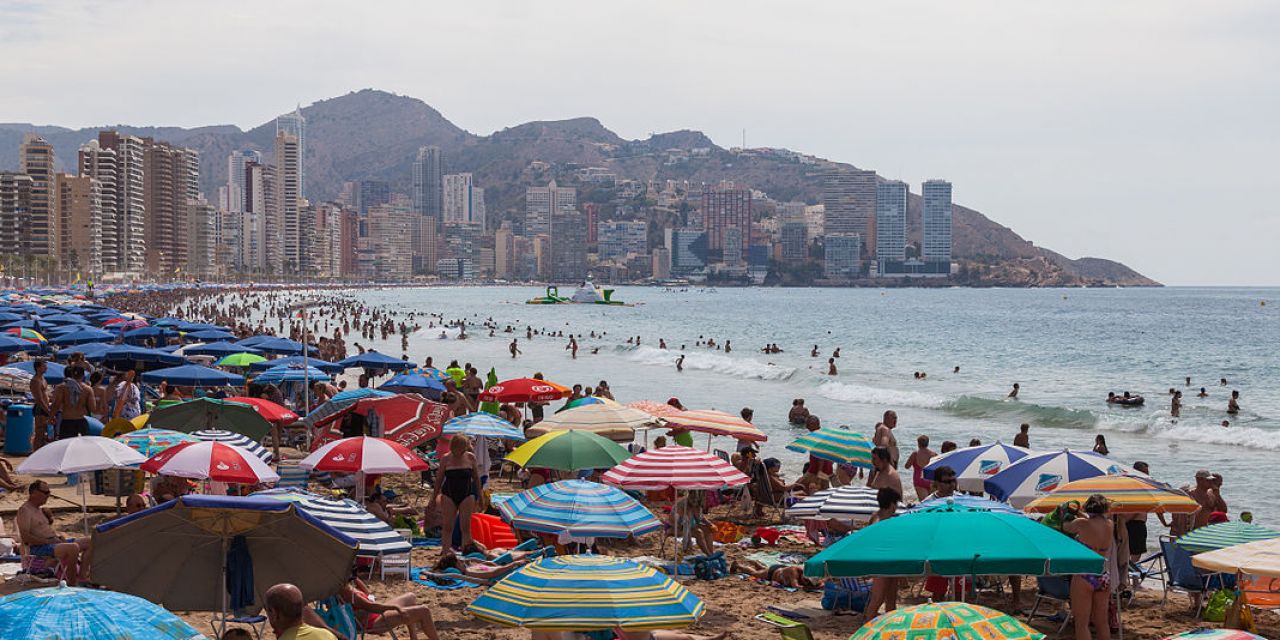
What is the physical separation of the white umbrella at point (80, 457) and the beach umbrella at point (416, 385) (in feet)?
29.1

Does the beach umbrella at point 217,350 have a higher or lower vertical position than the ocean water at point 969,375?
higher

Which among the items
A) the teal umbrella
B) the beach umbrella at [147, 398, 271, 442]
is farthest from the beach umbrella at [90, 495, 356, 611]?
the beach umbrella at [147, 398, 271, 442]

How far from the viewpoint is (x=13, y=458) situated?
15.8 meters

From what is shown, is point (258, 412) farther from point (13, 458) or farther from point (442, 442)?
point (13, 458)

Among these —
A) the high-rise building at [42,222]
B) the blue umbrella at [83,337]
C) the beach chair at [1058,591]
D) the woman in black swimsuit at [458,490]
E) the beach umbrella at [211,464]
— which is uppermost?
the high-rise building at [42,222]

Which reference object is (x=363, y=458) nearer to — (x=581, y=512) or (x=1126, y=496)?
(x=581, y=512)

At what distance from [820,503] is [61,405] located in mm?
9688

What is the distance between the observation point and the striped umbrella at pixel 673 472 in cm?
995

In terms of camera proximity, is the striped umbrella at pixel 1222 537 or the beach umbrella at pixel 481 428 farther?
the beach umbrella at pixel 481 428

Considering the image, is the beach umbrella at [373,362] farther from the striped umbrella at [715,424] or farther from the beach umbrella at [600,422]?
the striped umbrella at [715,424]

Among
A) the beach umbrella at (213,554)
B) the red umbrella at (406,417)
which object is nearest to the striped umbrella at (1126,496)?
the beach umbrella at (213,554)

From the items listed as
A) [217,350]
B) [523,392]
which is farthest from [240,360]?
[523,392]

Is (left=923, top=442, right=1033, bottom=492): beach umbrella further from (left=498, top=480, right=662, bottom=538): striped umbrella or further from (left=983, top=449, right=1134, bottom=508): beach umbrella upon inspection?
(left=498, top=480, right=662, bottom=538): striped umbrella

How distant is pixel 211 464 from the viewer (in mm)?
9773
